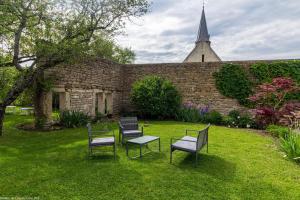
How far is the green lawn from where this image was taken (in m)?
3.44

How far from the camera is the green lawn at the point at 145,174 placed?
3438 millimetres

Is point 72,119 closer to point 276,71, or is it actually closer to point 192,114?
point 192,114

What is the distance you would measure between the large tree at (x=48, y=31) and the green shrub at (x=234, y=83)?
20.4 ft

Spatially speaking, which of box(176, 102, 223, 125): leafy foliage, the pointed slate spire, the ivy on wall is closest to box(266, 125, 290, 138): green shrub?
box(176, 102, 223, 125): leafy foliage

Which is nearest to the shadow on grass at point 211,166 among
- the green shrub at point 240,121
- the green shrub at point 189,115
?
the green shrub at point 240,121

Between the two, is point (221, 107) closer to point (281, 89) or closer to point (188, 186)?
point (281, 89)

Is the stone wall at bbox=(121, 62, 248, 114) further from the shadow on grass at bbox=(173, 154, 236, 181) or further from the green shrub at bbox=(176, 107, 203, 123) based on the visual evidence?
the shadow on grass at bbox=(173, 154, 236, 181)

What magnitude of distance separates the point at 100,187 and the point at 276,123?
26.8 feet

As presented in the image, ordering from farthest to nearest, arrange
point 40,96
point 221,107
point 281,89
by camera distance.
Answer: point 221,107, point 281,89, point 40,96

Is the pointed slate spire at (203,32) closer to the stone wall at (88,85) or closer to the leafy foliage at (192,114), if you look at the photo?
the stone wall at (88,85)

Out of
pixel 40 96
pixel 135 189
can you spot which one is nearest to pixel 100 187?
pixel 135 189

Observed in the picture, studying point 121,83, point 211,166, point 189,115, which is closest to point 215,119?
point 189,115

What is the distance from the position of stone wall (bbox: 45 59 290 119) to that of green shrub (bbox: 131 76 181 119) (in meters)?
1.43

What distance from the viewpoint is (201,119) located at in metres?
11.1
